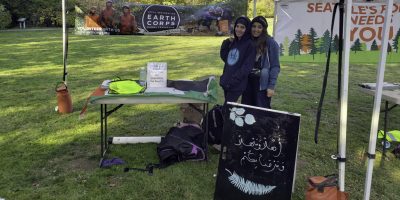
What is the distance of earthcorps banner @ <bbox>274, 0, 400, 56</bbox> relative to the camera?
524cm

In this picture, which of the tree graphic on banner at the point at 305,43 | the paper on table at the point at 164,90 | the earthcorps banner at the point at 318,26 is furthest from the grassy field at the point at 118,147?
the paper on table at the point at 164,90

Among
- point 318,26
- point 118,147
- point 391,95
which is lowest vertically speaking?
point 118,147

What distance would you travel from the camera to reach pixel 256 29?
13.9ft

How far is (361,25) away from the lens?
530 centimetres

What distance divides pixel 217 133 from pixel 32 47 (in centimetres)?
1431

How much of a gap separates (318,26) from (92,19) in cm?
361

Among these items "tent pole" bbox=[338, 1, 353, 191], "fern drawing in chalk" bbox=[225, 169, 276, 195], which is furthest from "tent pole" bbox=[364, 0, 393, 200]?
"fern drawing in chalk" bbox=[225, 169, 276, 195]

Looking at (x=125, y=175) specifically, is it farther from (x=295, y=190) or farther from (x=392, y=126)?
(x=392, y=126)

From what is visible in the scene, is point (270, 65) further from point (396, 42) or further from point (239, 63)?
point (396, 42)

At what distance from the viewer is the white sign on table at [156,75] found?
168 inches

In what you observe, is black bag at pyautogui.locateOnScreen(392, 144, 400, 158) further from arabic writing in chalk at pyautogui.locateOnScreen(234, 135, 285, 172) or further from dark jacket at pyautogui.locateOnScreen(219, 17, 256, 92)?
arabic writing in chalk at pyautogui.locateOnScreen(234, 135, 285, 172)

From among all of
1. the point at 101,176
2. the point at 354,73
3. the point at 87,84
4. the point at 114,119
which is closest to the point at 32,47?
the point at 87,84

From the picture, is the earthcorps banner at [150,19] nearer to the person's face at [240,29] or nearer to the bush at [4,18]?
the person's face at [240,29]

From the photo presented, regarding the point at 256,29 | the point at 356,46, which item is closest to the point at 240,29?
the point at 256,29
